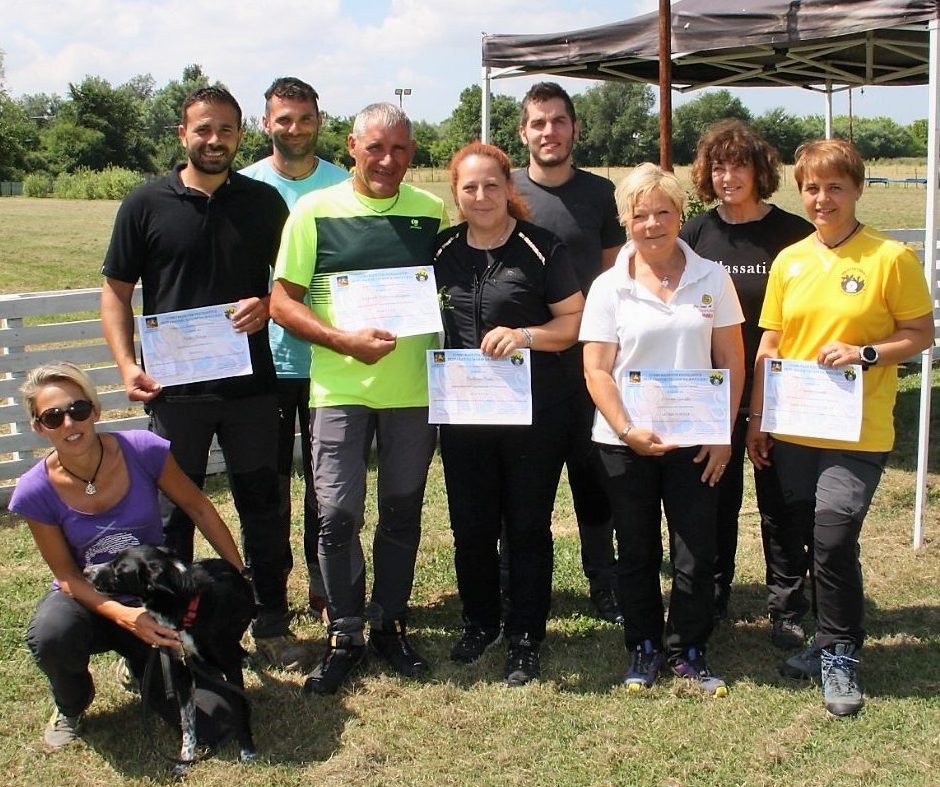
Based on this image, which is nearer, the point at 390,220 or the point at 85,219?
the point at 390,220

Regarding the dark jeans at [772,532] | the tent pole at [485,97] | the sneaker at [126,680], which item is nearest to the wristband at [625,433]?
the dark jeans at [772,532]

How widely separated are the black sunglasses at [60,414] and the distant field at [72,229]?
341cm

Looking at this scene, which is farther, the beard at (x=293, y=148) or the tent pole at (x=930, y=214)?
the tent pole at (x=930, y=214)

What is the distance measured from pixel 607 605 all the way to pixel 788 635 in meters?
0.79

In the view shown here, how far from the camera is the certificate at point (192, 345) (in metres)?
3.62

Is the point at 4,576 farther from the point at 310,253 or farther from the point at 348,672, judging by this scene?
the point at 310,253

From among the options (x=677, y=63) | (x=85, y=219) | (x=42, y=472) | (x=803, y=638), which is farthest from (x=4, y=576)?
(x=85, y=219)

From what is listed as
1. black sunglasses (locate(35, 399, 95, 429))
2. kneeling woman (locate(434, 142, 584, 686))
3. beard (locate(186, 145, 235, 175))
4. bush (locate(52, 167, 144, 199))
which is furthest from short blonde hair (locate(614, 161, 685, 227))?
bush (locate(52, 167, 144, 199))

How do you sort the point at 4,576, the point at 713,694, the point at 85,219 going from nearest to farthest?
1. the point at 713,694
2. the point at 4,576
3. the point at 85,219

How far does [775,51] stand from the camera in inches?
291

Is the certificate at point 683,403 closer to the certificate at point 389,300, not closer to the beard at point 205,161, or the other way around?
the certificate at point 389,300

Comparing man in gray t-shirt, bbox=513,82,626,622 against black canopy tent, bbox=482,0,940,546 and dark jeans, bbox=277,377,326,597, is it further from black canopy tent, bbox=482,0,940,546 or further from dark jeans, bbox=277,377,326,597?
black canopy tent, bbox=482,0,940,546

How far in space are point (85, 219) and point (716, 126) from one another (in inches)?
1230

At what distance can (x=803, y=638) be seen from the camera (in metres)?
3.98
